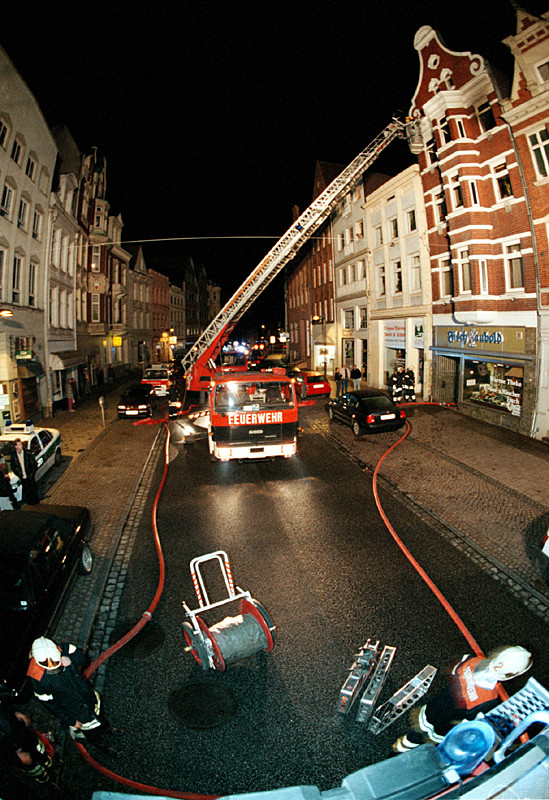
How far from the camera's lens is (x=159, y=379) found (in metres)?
27.8

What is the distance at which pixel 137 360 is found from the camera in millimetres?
47594

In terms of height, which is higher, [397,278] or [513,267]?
[397,278]

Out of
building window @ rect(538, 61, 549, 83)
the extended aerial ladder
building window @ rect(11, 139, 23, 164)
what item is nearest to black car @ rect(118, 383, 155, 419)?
the extended aerial ladder

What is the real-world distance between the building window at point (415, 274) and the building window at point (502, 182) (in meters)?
6.45

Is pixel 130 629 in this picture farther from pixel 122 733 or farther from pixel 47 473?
pixel 47 473

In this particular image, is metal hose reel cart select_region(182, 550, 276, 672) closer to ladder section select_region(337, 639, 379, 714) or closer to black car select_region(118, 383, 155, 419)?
ladder section select_region(337, 639, 379, 714)

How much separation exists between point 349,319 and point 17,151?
2337cm

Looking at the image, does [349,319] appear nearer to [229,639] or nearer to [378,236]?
[378,236]

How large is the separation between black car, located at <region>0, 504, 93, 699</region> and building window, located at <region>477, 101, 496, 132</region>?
20336 mm

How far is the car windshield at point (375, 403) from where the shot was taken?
50.6 feet

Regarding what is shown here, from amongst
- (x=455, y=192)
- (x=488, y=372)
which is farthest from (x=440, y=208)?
(x=488, y=372)

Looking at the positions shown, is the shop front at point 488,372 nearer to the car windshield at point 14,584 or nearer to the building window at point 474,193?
the building window at point 474,193

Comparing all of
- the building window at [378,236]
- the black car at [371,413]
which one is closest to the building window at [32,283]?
the black car at [371,413]

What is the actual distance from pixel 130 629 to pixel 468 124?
21.2 metres
